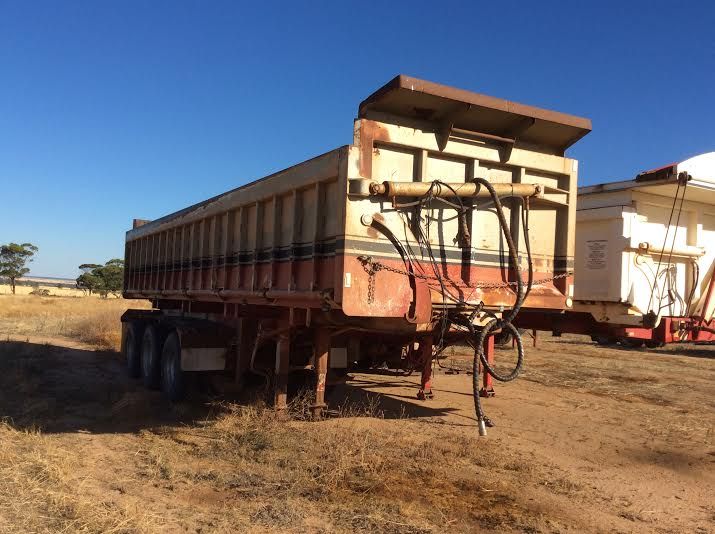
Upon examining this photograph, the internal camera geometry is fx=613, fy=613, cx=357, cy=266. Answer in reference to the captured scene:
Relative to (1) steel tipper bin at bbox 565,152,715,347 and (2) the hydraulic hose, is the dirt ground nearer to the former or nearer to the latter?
(2) the hydraulic hose

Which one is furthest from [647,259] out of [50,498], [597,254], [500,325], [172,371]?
[50,498]

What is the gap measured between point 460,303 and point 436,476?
1724mm

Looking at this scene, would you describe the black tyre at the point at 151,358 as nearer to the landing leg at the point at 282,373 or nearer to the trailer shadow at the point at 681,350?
the landing leg at the point at 282,373

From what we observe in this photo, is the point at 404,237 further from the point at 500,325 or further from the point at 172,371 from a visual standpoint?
the point at 172,371

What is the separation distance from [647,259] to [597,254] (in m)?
0.68

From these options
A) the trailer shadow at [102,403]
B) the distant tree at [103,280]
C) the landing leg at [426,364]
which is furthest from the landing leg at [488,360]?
the distant tree at [103,280]

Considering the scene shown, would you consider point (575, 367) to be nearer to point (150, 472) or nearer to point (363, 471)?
point (363, 471)

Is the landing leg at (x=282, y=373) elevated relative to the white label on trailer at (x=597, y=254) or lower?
lower

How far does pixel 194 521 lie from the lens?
425cm

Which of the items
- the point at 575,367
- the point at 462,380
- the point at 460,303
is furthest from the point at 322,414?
the point at 575,367

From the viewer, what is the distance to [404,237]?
598cm

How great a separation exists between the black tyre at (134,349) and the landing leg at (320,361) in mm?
5876

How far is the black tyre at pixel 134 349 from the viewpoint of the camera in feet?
37.7

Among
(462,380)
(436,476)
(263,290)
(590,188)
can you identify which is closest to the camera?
(436,476)
